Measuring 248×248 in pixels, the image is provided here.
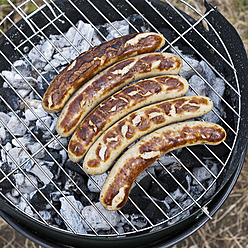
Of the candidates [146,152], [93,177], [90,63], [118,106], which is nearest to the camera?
[146,152]

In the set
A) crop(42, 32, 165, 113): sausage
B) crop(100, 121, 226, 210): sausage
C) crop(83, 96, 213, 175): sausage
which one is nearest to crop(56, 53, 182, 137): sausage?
crop(42, 32, 165, 113): sausage

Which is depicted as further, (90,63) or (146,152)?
(90,63)

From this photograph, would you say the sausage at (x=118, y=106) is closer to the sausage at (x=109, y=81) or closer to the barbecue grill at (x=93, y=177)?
the sausage at (x=109, y=81)

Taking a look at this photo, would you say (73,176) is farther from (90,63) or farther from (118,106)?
(90,63)

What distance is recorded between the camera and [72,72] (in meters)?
2.73

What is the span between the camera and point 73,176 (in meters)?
2.98

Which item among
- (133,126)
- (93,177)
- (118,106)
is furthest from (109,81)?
(93,177)

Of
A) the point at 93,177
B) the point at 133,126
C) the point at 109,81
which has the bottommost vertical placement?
the point at 93,177

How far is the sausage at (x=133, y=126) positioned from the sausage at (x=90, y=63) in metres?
0.46

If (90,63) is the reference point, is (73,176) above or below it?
below

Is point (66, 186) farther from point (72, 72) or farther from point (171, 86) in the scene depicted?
point (171, 86)

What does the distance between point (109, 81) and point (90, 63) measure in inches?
8.6

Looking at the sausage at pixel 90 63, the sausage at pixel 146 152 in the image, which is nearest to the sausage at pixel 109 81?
the sausage at pixel 90 63

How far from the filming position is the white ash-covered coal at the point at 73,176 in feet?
9.36
